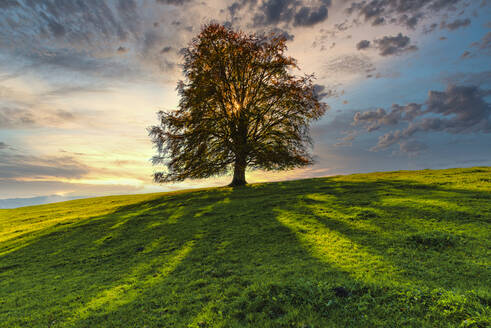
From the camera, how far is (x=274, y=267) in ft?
28.8

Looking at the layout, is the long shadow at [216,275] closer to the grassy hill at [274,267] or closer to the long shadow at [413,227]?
the grassy hill at [274,267]

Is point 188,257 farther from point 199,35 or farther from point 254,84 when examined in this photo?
point 199,35

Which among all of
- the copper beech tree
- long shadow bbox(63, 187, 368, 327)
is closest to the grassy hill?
long shadow bbox(63, 187, 368, 327)

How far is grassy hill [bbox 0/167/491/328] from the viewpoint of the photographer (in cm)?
597

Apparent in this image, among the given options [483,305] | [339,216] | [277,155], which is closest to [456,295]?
[483,305]

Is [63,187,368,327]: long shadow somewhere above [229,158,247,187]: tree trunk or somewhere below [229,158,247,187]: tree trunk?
below

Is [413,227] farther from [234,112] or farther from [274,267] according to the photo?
[234,112]

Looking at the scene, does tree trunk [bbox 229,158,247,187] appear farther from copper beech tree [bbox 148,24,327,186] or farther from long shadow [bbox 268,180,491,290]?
long shadow [bbox 268,180,491,290]

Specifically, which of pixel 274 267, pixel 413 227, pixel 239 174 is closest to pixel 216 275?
pixel 274 267

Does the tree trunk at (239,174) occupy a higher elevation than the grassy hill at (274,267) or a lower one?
higher

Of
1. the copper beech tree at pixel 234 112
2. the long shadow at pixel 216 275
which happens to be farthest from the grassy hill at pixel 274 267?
the copper beech tree at pixel 234 112

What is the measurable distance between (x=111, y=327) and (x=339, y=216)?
37.6 ft

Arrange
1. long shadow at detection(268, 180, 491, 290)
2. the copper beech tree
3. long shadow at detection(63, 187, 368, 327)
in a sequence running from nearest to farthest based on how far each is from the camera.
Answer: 1. long shadow at detection(63, 187, 368, 327)
2. long shadow at detection(268, 180, 491, 290)
3. the copper beech tree

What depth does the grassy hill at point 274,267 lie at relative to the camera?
5.97 m
